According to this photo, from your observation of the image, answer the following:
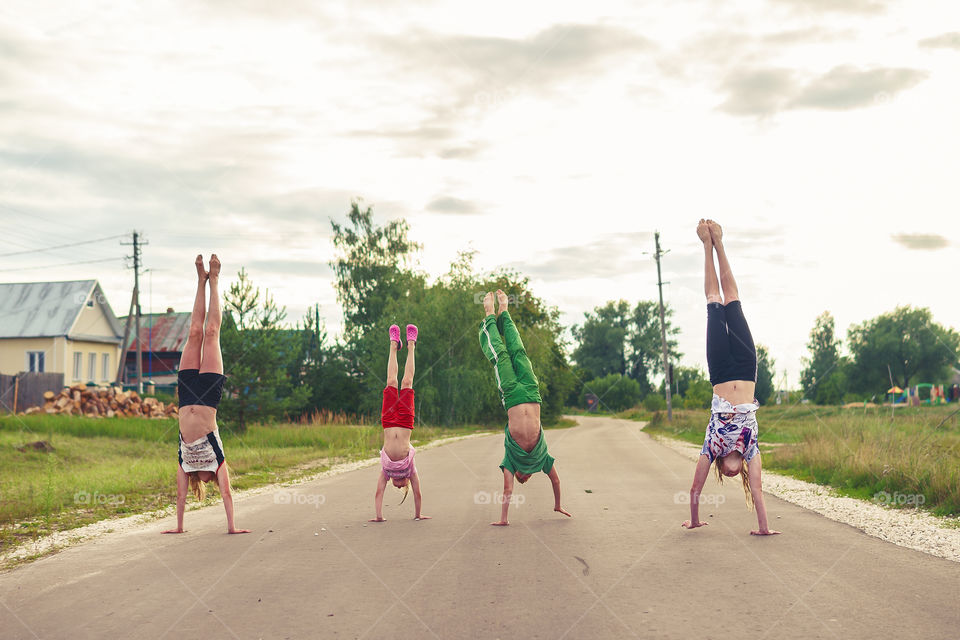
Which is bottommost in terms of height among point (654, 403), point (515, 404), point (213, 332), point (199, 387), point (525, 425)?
point (654, 403)

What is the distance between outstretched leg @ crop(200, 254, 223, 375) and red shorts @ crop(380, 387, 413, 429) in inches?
79.4

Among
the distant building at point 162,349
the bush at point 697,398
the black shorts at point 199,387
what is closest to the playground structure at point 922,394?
the bush at point 697,398

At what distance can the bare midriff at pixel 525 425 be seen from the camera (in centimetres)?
848

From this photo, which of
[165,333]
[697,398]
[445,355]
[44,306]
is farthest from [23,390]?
[697,398]

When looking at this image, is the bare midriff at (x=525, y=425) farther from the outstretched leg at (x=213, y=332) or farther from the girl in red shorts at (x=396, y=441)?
the outstretched leg at (x=213, y=332)

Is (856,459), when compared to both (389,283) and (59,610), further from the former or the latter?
(389,283)

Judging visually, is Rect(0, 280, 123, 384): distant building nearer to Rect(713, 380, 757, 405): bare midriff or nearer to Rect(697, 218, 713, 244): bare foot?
Rect(697, 218, 713, 244): bare foot

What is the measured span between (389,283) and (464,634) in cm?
5455

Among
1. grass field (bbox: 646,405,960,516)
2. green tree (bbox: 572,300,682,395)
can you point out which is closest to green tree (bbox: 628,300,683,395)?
green tree (bbox: 572,300,682,395)

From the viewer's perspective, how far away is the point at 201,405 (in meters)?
8.21

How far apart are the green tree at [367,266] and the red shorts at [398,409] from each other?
48.3 meters

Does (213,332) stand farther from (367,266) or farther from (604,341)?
(604,341)

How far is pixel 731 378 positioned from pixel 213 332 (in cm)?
555

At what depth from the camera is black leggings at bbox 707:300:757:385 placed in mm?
7441
